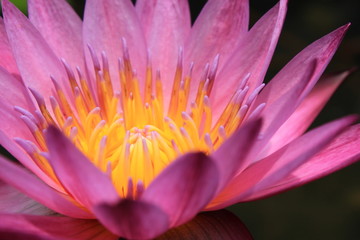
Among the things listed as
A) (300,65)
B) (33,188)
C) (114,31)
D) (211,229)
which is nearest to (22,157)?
(33,188)

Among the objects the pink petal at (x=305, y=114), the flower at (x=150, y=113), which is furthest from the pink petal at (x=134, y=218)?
the pink petal at (x=305, y=114)

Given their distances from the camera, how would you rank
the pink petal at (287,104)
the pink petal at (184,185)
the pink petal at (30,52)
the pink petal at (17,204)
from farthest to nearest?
the pink petal at (30,52), the pink petal at (17,204), the pink petal at (287,104), the pink petal at (184,185)

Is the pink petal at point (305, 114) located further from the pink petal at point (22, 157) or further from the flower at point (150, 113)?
the pink petal at point (22, 157)

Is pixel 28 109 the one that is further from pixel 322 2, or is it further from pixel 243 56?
pixel 322 2

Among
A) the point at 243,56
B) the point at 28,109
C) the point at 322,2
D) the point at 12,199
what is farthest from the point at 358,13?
the point at 12,199

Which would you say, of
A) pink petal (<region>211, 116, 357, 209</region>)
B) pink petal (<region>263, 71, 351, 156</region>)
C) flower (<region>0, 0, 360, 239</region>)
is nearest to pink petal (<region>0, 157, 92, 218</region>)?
flower (<region>0, 0, 360, 239</region>)

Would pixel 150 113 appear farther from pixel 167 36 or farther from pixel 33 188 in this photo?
pixel 33 188

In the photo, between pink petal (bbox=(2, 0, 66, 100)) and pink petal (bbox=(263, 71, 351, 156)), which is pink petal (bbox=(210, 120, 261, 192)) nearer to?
pink petal (bbox=(263, 71, 351, 156))
